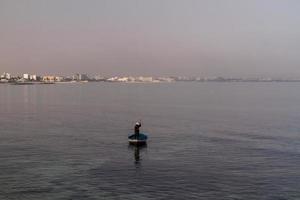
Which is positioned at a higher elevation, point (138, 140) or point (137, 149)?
point (138, 140)

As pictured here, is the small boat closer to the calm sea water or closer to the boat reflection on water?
the boat reflection on water

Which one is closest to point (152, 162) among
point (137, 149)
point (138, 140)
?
point (137, 149)

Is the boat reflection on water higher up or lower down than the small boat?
lower down

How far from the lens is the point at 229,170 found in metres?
51.0

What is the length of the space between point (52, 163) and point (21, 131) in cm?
3243

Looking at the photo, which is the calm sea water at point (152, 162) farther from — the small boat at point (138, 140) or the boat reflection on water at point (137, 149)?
the small boat at point (138, 140)

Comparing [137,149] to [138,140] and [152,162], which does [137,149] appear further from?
[152,162]

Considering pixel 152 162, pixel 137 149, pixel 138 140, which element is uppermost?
pixel 138 140

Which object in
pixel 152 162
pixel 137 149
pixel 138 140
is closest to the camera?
pixel 152 162

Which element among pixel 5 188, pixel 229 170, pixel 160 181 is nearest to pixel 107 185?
pixel 160 181

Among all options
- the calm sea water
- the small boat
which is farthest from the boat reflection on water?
the small boat

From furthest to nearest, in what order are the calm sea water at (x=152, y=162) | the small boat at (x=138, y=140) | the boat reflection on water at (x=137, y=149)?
the small boat at (x=138, y=140) < the boat reflection on water at (x=137, y=149) < the calm sea water at (x=152, y=162)

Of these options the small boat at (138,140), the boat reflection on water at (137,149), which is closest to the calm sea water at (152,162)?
the boat reflection on water at (137,149)

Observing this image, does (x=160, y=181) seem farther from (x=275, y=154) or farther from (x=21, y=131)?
(x=21, y=131)
